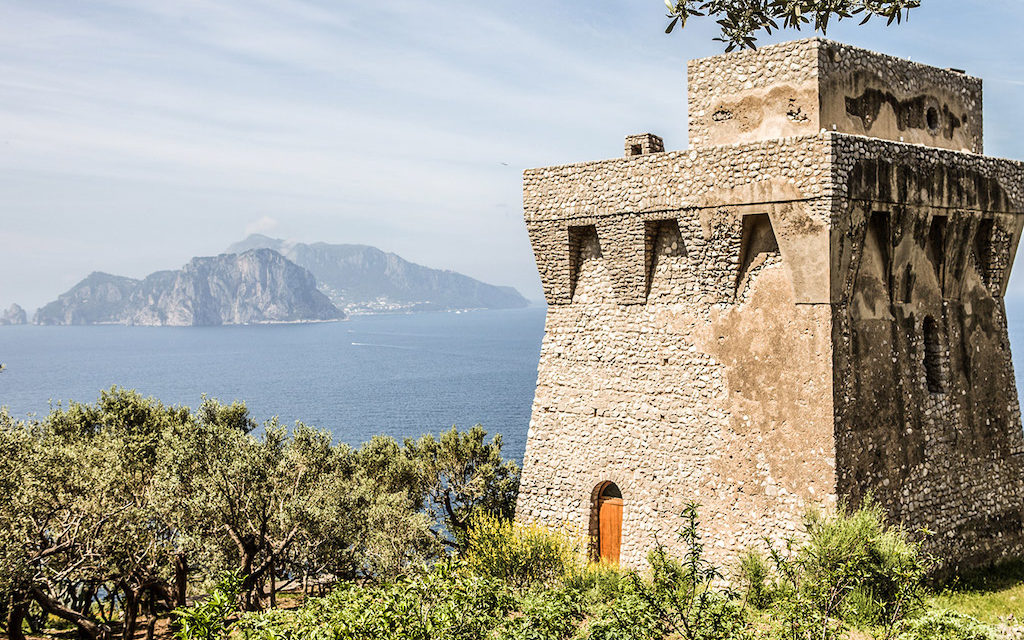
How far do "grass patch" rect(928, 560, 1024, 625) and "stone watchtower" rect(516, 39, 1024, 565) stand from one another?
445 mm

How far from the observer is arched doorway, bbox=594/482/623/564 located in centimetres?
1936

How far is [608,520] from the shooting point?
64.0ft

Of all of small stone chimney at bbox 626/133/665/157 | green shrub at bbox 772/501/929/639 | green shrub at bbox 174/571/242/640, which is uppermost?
small stone chimney at bbox 626/133/665/157

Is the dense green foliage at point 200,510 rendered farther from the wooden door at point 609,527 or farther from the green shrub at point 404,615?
the green shrub at point 404,615

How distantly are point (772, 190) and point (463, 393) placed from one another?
9071cm

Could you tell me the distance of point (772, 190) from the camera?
1638 cm

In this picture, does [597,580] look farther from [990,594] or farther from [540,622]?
[990,594]

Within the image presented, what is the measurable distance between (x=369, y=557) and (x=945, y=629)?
51.2ft

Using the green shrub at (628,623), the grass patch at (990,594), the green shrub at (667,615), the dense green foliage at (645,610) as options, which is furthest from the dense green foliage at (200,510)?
the grass patch at (990,594)

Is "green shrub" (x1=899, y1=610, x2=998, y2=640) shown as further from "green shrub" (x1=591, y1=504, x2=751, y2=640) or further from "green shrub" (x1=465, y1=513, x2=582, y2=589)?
"green shrub" (x1=465, y1=513, x2=582, y2=589)

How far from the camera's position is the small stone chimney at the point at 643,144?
62.8 ft

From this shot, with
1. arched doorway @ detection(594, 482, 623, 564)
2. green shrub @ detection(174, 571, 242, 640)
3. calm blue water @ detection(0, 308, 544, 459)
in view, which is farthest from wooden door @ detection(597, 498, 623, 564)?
calm blue water @ detection(0, 308, 544, 459)

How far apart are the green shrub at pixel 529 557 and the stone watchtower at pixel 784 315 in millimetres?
777

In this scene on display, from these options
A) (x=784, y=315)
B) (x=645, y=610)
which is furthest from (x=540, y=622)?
(x=784, y=315)
